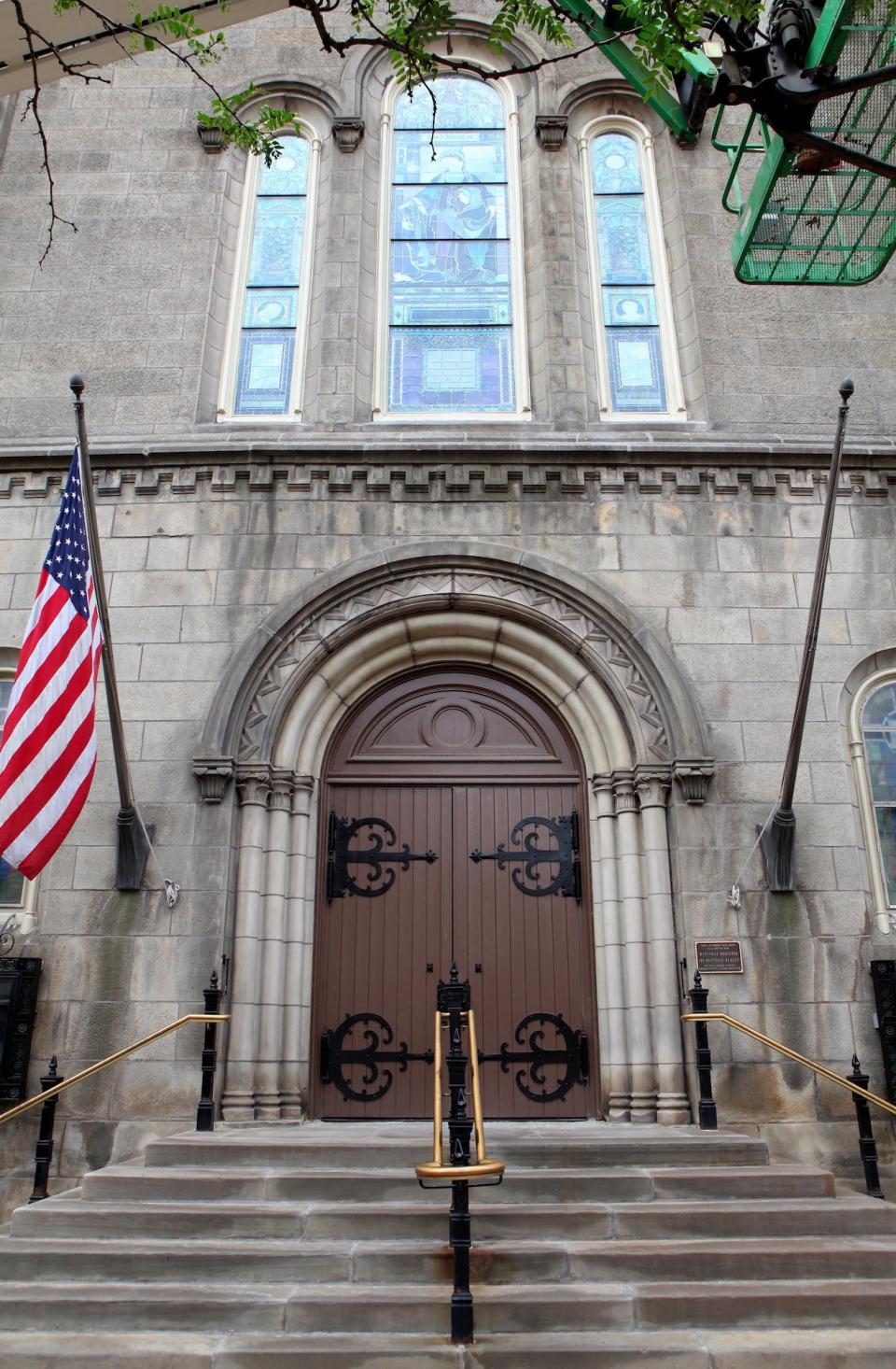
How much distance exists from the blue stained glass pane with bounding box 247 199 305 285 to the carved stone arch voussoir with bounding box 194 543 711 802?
380 centimetres

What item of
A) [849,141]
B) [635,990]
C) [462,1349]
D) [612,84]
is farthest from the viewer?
[612,84]

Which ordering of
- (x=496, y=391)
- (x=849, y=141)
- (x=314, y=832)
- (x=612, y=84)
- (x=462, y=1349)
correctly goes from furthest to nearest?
(x=612, y=84), (x=496, y=391), (x=314, y=832), (x=849, y=141), (x=462, y=1349)

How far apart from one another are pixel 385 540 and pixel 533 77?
6.02 metres

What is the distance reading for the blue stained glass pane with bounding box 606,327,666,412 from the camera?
10336 millimetres

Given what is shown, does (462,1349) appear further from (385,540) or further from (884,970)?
(385,540)

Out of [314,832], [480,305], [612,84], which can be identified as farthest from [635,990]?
[612,84]

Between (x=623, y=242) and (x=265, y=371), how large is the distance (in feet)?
12.9

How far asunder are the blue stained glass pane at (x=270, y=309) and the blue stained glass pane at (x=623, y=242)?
3149mm

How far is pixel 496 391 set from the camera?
408 inches

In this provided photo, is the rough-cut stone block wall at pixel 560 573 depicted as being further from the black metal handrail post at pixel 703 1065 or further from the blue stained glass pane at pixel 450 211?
the blue stained glass pane at pixel 450 211

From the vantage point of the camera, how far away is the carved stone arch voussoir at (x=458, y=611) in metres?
8.45

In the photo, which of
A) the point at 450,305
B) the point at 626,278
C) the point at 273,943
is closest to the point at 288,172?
the point at 450,305

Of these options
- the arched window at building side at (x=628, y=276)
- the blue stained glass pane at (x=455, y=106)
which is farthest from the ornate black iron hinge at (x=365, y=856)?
the blue stained glass pane at (x=455, y=106)

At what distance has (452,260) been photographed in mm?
10992
